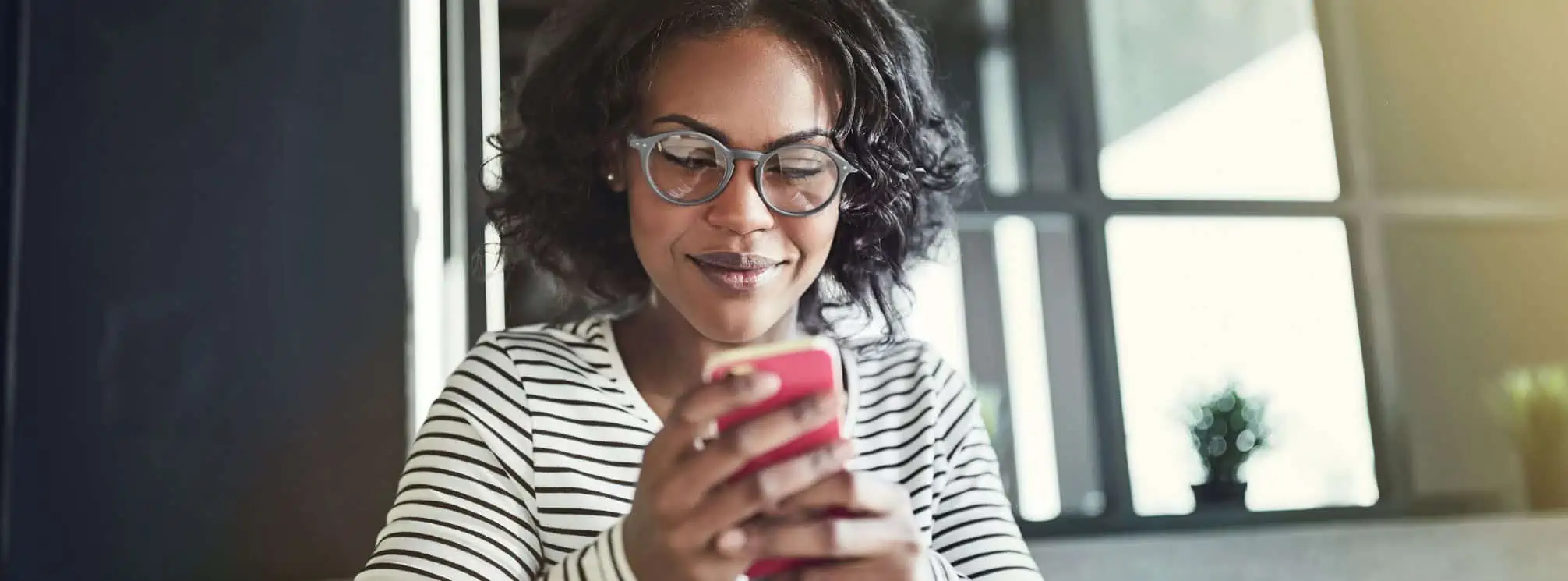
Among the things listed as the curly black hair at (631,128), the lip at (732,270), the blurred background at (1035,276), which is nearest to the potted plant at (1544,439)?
the blurred background at (1035,276)

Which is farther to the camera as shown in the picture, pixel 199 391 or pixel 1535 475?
pixel 1535 475

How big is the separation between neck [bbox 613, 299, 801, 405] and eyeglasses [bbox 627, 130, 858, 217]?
5.7 inches

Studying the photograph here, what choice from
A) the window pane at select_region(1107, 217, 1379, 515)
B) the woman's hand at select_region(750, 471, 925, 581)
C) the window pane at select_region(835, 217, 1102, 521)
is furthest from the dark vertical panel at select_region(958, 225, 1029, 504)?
the woman's hand at select_region(750, 471, 925, 581)

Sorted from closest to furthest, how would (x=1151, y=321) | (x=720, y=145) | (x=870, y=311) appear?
(x=720, y=145) < (x=870, y=311) < (x=1151, y=321)

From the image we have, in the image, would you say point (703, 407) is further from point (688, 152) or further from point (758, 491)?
point (688, 152)

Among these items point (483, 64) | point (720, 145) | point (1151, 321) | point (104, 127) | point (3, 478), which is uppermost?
point (483, 64)

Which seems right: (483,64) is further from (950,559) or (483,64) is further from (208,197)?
(950,559)

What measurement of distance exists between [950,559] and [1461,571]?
1274 mm

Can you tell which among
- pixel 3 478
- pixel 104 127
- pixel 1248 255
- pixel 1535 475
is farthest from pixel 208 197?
pixel 1535 475

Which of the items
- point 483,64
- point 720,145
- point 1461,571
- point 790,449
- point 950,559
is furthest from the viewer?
point 1461,571

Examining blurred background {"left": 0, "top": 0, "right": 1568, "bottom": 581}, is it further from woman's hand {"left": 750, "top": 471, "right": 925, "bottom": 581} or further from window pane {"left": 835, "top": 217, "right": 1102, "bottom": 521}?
Result: woman's hand {"left": 750, "top": 471, "right": 925, "bottom": 581}

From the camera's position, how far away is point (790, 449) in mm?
534

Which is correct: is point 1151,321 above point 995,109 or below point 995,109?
below

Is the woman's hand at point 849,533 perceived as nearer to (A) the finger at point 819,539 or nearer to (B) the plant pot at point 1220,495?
(A) the finger at point 819,539
